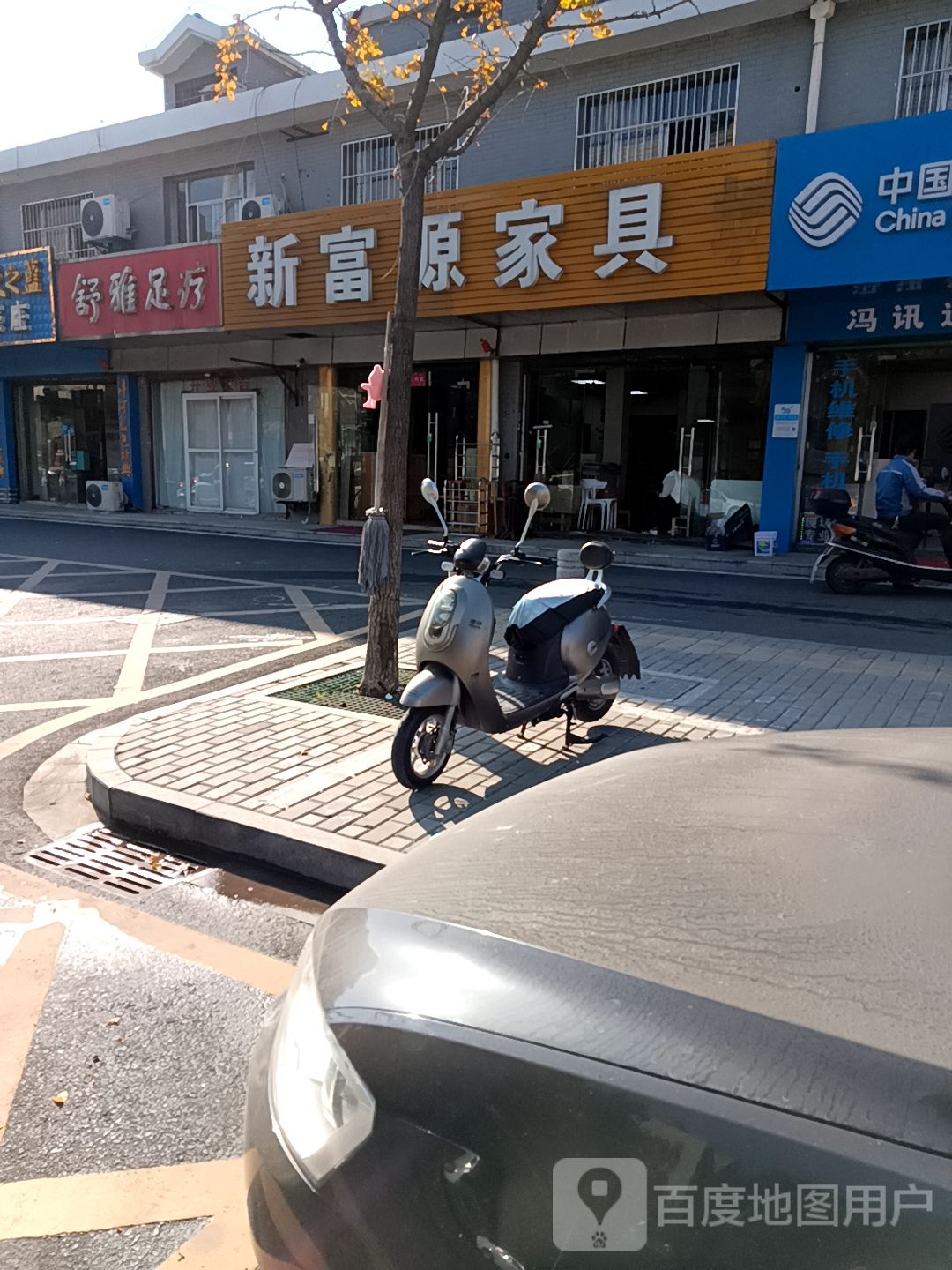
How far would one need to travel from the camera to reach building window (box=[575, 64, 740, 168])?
535 inches

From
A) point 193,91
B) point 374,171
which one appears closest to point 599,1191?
point 374,171

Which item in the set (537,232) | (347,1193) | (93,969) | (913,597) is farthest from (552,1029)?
(537,232)

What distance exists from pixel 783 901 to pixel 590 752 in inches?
137

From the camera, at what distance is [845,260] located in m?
11.2

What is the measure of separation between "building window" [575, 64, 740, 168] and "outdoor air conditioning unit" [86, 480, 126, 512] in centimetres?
1246

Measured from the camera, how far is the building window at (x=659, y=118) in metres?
13.6

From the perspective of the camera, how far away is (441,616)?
443 cm

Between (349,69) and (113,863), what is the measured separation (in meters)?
4.84

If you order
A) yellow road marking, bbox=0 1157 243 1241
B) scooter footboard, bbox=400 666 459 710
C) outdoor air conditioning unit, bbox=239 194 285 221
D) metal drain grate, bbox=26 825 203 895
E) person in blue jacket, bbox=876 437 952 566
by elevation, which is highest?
outdoor air conditioning unit, bbox=239 194 285 221

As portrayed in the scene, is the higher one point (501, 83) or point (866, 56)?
point (866, 56)

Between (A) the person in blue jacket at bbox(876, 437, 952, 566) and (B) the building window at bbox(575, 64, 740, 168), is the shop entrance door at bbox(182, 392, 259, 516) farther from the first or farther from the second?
(A) the person in blue jacket at bbox(876, 437, 952, 566)

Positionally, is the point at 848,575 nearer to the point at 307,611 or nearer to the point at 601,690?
the point at 307,611

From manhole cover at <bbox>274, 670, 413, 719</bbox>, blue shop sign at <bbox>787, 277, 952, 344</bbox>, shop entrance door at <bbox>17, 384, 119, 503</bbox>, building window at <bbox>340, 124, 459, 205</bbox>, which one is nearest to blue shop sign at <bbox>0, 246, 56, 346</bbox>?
shop entrance door at <bbox>17, 384, 119, 503</bbox>

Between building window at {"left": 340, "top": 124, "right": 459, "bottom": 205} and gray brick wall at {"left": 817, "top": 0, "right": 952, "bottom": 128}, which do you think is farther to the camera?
building window at {"left": 340, "top": 124, "right": 459, "bottom": 205}
